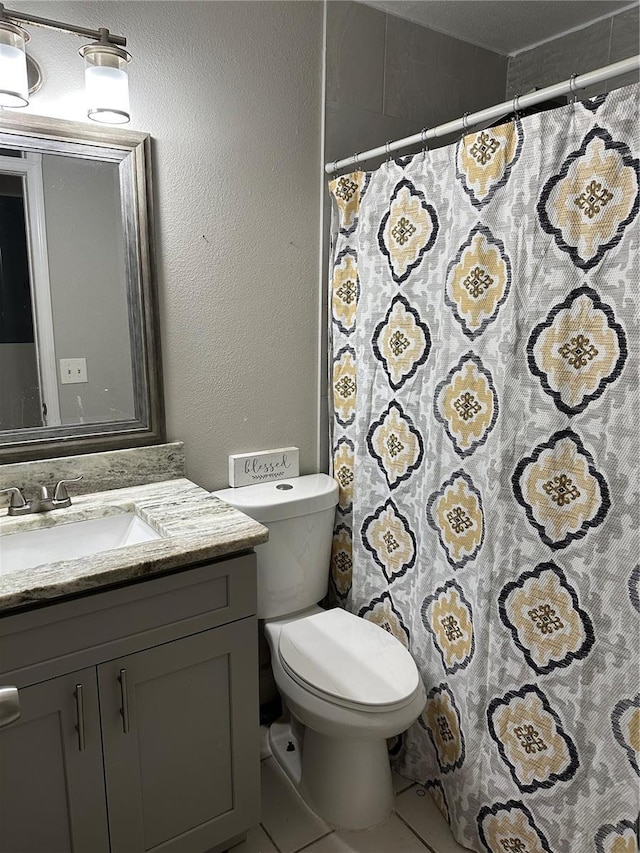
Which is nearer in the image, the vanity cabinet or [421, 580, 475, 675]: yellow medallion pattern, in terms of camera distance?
the vanity cabinet

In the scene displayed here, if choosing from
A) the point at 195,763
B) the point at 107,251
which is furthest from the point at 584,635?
the point at 107,251

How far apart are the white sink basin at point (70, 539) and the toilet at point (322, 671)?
313 millimetres

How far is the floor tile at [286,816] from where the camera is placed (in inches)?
65.9

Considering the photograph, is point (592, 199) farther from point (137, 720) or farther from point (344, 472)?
point (137, 720)

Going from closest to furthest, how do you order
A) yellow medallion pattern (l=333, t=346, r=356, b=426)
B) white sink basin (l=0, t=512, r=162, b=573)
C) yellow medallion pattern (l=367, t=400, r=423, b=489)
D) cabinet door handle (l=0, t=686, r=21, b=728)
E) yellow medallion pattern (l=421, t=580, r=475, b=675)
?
cabinet door handle (l=0, t=686, r=21, b=728) → white sink basin (l=0, t=512, r=162, b=573) → yellow medallion pattern (l=421, t=580, r=475, b=675) → yellow medallion pattern (l=367, t=400, r=423, b=489) → yellow medallion pattern (l=333, t=346, r=356, b=426)

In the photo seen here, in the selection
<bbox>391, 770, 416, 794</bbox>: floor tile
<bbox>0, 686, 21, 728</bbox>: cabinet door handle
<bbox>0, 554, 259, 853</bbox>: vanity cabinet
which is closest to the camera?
<bbox>0, 686, 21, 728</bbox>: cabinet door handle

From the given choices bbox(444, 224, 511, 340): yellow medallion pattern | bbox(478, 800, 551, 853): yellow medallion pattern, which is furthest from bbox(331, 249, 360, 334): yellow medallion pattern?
bbox(478, 800, 551, 853): yellow medallion pattern

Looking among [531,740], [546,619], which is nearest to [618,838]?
[531,740]

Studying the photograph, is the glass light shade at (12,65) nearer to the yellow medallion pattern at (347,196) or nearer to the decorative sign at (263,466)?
the yellow medallion pattern at (347,196)

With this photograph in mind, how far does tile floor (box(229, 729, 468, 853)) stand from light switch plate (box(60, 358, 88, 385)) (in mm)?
1326

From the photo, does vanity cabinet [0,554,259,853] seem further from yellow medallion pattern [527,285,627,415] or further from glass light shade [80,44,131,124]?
glass light shade [80,44,131,124]

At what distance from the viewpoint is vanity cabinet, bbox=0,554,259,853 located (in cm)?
123

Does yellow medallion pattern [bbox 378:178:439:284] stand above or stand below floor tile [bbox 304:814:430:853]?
above

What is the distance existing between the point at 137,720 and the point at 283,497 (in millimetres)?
730
